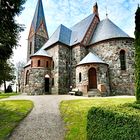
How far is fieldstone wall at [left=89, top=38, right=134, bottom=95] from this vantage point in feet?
83.3

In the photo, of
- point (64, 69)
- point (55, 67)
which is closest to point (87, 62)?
point (64, 69)

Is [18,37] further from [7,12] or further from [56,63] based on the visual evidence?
[56,63]

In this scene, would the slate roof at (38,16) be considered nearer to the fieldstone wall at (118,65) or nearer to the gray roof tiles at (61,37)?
the gray roof tiles at (61,37)

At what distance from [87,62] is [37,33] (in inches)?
743

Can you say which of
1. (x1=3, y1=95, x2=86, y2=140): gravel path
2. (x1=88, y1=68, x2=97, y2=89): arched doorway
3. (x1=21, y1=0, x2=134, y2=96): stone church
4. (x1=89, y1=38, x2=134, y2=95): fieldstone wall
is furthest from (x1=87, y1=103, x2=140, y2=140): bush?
(x1=89, y1=38, x2=134, y2=95): fieldstone wall

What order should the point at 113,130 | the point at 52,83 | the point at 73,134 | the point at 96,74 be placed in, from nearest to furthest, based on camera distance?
the point at 113,130 < the point at 73,134 < the point at 96,74 < the point at 52,83

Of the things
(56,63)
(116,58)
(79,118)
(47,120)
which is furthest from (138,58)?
(56,63)

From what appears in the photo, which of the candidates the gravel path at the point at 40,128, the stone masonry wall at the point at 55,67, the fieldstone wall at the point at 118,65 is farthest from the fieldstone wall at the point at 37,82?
the gravel path at the point at 40,128

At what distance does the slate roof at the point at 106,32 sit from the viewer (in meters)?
27.5

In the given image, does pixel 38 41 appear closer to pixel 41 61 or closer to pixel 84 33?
pixel 41 61

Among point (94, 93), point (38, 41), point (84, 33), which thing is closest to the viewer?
point (94, 93)

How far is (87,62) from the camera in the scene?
24.9 metres

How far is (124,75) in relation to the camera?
25.6 m

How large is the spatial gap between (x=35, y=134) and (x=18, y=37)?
6534 mm
